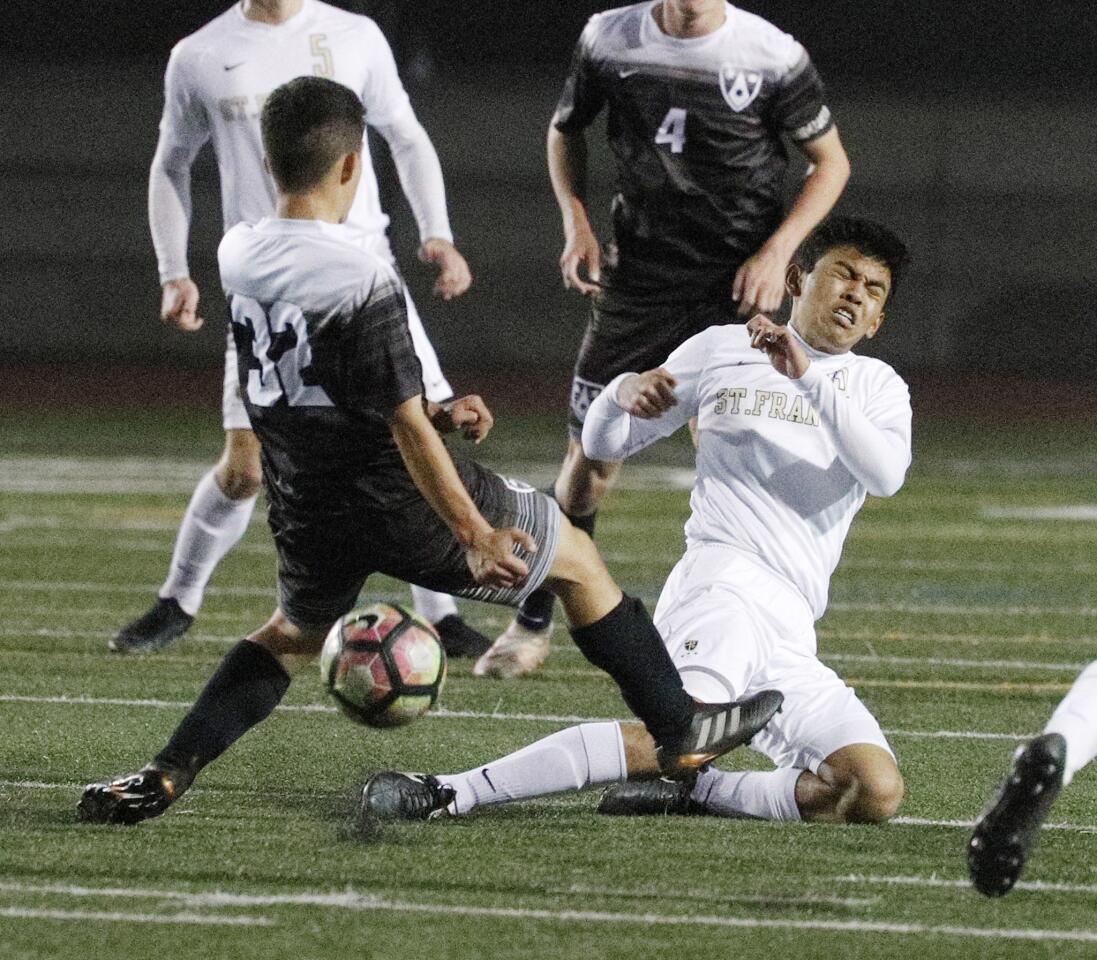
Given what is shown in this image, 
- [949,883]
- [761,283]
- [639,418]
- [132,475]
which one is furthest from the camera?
[132,475]

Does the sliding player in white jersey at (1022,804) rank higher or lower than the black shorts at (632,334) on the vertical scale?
higher

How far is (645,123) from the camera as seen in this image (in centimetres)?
659

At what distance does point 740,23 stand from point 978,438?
425 inches

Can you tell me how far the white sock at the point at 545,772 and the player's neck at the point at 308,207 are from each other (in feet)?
4.06

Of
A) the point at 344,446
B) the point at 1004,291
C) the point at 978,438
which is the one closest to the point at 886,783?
the point at 344,446

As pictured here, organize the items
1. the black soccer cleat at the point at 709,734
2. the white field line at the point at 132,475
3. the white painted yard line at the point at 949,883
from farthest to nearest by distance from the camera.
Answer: the white field line at the point at 132,475 < the black soccer cleat at the point at 709,734 < the white painted yard line at the point at 949,883

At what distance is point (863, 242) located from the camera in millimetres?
4938

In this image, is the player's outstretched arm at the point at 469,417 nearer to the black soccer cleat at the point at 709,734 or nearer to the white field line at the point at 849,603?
the black soccer cleat at the point at 709,734

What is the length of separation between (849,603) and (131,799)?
452cm

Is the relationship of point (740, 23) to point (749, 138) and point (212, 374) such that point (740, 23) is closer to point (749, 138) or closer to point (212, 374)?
point (749, 138)

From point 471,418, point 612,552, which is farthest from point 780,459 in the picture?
point 612,552

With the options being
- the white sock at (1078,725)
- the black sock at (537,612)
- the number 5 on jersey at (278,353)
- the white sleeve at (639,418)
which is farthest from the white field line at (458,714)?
the white sock at (1078,725)

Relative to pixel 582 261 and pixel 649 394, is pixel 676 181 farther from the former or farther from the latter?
pixel 649 394

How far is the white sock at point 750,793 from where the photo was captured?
4637 millimetres
